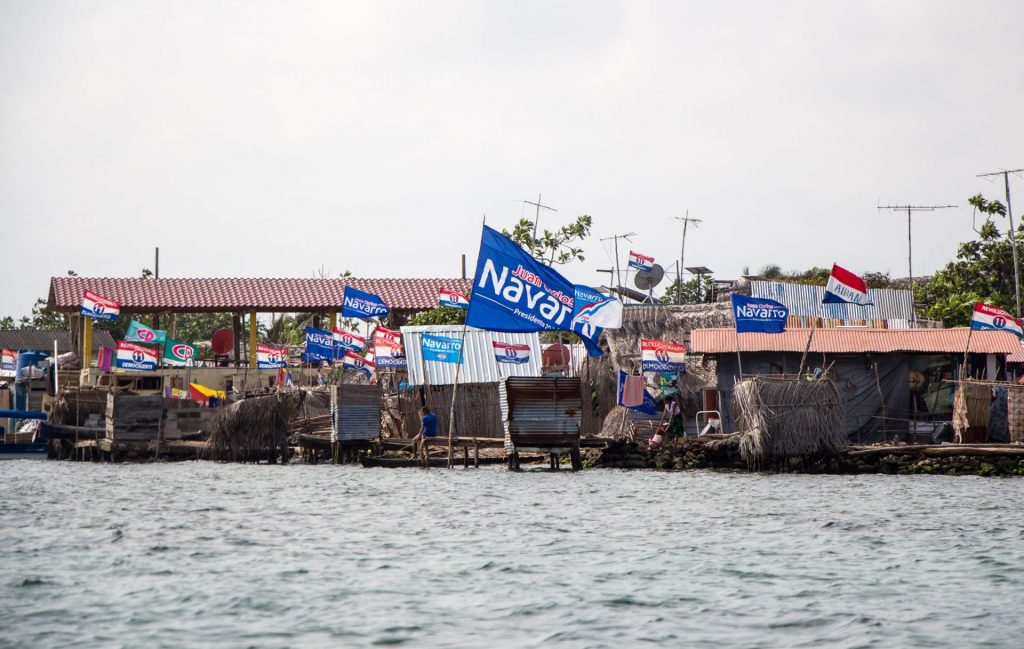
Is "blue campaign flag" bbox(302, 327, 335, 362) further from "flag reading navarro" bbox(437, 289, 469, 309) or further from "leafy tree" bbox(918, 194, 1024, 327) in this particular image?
"leafy tree" bbox(918, 194, 1024, 327)

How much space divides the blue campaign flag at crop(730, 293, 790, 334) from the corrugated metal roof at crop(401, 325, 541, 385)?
34.3 ft

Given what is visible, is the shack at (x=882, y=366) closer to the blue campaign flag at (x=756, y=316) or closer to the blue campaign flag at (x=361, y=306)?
the blue campaign flag at (x=756, y=316)

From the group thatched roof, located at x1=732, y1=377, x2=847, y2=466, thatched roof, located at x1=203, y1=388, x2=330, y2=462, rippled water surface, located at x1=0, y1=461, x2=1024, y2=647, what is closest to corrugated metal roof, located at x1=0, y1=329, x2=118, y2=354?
thatched roof, located at x1=203, y1=388, x2=330, y2=462

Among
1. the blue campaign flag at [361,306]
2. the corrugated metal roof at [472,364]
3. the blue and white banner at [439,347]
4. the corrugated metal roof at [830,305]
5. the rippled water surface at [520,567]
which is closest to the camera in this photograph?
the rippled water surface at [520,567]

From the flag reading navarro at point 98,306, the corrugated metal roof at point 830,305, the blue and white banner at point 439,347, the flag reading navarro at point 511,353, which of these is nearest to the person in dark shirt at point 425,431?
the flag reading navarro at point 511,353

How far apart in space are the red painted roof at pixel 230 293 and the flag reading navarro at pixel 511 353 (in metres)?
15.2

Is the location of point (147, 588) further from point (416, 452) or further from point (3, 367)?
point (3, 367)

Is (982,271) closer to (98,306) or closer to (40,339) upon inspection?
(98,306)

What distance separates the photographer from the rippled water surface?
12.0 meters

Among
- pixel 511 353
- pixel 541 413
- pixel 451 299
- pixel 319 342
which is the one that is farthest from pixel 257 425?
pixel 541 413

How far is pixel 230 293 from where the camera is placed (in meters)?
53.0

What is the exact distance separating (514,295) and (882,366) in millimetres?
13102

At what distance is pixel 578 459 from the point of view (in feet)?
103

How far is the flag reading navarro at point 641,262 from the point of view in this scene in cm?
4403
